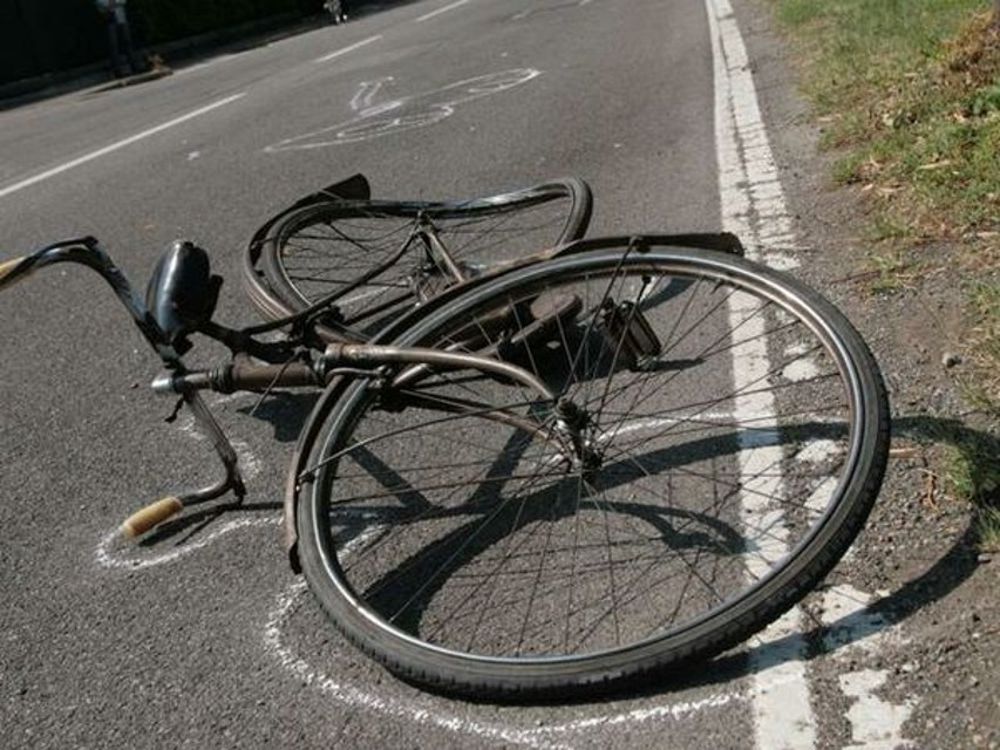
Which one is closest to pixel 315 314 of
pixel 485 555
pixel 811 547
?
pixel 485 555

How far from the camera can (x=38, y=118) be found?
17203mm

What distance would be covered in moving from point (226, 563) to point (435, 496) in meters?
0.62

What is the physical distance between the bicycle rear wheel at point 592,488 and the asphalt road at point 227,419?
0.16 meters

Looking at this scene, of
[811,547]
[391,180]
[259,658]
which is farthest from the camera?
[391,180]

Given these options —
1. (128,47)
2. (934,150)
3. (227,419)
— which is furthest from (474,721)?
(128,47)

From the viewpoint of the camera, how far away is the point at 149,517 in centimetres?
349

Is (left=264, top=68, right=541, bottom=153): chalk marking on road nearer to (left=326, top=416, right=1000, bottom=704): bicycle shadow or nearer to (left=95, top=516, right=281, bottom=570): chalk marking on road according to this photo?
(left=95, top=516, right=281, bottom=570): chalk marking on road

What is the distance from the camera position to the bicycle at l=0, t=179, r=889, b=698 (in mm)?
2635

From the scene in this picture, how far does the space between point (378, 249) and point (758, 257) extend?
1.63m

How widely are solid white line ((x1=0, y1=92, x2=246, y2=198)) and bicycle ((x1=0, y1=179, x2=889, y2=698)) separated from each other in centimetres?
691

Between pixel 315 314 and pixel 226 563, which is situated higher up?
pixel 315 314

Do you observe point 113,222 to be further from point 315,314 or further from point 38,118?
point 38,118

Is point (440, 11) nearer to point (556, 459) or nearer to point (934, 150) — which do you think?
point (934, 150)

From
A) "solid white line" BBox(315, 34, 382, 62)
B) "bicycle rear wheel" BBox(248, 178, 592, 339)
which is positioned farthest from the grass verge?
"solid white line" BBox(315, 34, 382, 62)
